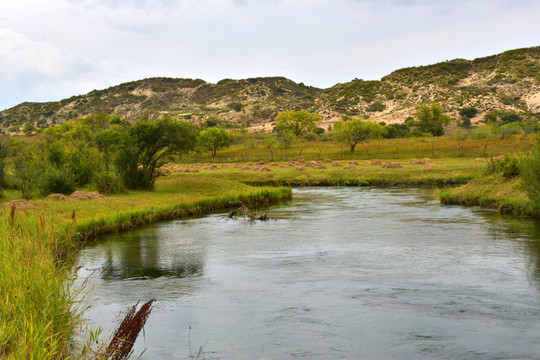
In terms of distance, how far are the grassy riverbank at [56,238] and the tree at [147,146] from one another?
1909 mm

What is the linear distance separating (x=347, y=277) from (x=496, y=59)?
603 ft

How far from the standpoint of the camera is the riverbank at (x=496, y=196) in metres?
28.5

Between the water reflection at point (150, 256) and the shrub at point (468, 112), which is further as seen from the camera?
the shrub at point (468, 112)

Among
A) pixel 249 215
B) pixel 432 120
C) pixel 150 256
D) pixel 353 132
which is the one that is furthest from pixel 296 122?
pixel 150 256

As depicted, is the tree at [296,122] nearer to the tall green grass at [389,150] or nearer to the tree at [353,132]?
the tall green grass at [389,150]

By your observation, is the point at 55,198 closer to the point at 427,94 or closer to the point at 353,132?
the point at 353,132

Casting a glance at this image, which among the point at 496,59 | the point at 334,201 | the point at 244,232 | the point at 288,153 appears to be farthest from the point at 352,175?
the point at 496,59

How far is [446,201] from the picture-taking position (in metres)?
34.8

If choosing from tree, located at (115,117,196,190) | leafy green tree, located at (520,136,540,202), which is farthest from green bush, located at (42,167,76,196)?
leafy green tree, located at (520,136,540,202)

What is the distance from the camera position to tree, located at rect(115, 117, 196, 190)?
3828 centimetres

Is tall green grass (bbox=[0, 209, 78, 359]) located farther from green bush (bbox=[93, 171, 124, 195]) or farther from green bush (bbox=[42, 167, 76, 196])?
green bush (bbox=[93, 171, 124, 195])

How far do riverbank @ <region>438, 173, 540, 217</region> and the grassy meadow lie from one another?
8 cm

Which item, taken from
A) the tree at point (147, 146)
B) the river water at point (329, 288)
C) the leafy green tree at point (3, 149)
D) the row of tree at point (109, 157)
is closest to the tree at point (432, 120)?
the row of tree at point (109, 157)

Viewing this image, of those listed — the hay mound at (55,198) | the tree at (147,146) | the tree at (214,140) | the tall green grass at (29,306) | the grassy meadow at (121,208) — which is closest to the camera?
the tall green grass at (29,306)
